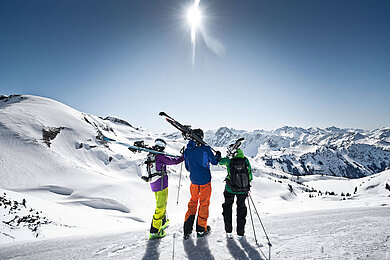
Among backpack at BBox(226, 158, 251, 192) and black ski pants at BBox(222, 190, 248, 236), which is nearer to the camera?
black ski pants at BBox(222, 190, 248, 236)

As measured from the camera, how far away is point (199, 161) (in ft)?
18.1

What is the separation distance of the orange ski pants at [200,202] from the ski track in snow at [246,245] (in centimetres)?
48

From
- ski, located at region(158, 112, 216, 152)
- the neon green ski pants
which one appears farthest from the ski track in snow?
ski, located at region(158, 112, 216, 152)

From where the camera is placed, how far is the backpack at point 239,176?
16.3ft

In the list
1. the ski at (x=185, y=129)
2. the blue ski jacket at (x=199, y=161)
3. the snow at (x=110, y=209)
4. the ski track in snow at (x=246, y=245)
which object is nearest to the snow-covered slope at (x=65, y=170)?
the snow at (x=110, y=209)

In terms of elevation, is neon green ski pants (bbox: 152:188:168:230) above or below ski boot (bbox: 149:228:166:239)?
above

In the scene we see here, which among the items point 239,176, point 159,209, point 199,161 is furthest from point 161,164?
point 239,176

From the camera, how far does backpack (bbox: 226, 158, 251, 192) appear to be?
4.97m

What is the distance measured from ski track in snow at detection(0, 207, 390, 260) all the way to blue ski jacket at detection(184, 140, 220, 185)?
1.55 metres

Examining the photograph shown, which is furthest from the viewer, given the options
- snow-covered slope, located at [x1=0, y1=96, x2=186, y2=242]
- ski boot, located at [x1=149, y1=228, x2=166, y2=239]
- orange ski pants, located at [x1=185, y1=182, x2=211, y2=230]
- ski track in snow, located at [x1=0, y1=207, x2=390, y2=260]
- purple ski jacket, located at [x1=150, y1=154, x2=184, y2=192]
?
snow-covered slope, located at [x1=0, y1=96, x2=186, y2=242]

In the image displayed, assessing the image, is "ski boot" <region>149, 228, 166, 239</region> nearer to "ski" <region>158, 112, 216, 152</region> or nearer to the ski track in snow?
the ski track in snow

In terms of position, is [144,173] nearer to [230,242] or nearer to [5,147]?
[230,242]

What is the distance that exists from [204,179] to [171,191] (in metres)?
26.2

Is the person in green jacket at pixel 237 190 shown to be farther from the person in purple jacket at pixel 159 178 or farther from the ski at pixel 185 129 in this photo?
the person in purple jacket at pixel 159 178
